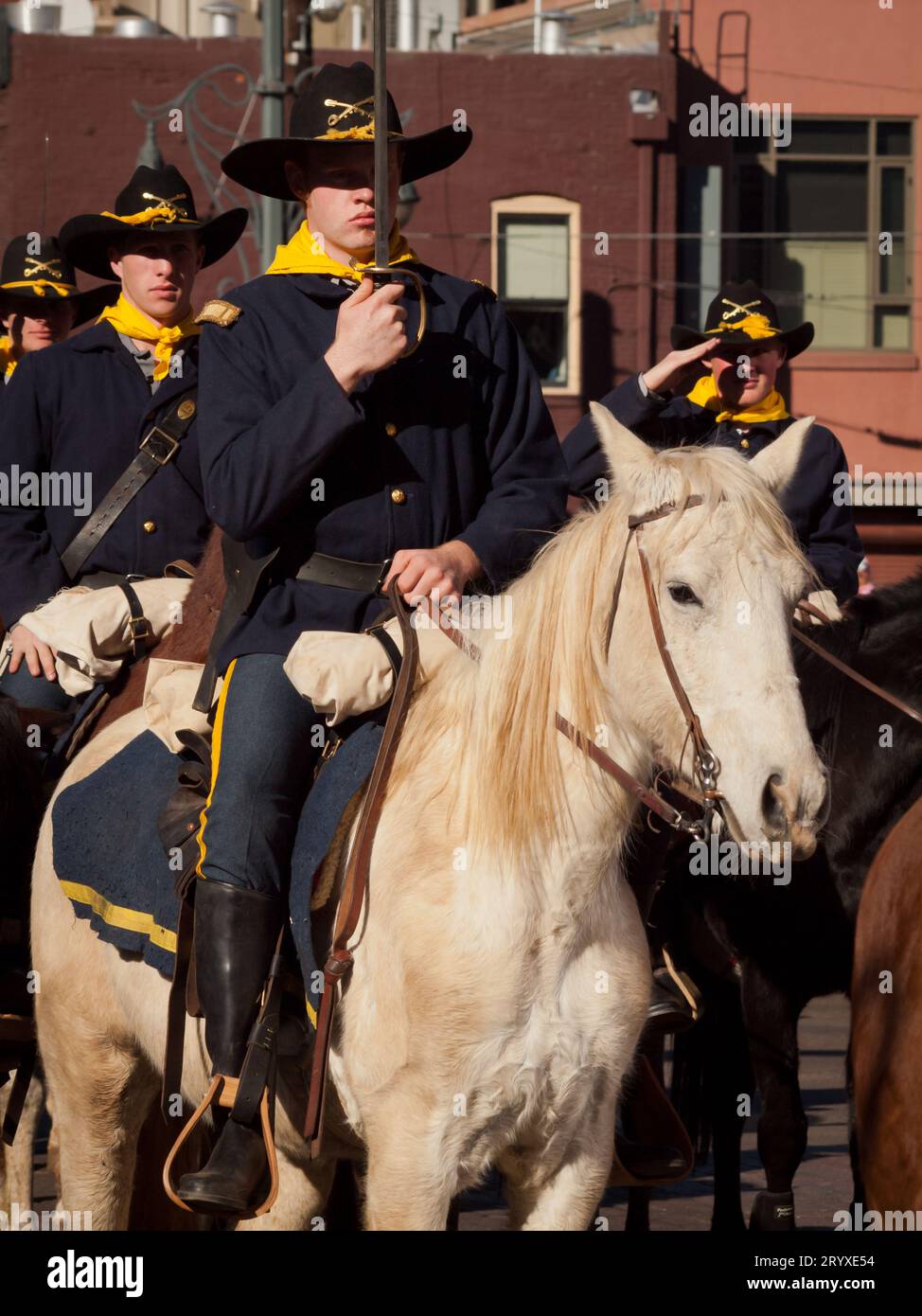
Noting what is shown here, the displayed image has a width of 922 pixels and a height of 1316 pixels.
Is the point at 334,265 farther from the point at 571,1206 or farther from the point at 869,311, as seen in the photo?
the point at 869,311

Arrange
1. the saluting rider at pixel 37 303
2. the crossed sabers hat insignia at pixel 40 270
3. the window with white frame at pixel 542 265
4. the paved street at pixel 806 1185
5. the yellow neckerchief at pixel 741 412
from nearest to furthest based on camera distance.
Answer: the yellow neckerchief at pixel 741 412, the paved street at pixel 806 1185, the saluting rider at pixel 37 303, the crossed sabers hat insignia at pixel 40 270, the window with white frame at pixel 542 265

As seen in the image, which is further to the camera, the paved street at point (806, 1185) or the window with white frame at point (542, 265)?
the window with white frame at point (542, 265)

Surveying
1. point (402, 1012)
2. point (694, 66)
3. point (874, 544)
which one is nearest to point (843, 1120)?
point (402, 1012)

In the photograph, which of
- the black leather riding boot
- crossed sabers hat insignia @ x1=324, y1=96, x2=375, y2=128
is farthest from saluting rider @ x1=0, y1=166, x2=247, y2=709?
the black leather riding boot

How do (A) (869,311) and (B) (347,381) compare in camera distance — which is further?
(A) (869,311)

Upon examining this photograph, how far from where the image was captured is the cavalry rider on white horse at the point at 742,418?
267 inches

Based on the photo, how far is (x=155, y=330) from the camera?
645 cm

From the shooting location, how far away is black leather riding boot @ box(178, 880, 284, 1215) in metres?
4.29

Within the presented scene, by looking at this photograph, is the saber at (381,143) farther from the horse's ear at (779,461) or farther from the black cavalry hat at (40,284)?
the black cavalry hat at (40,284)

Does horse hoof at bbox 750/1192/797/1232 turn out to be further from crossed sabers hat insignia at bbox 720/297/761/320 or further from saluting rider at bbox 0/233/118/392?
saluting rider at bbox 0/233/118/392

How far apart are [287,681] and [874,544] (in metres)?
20.4

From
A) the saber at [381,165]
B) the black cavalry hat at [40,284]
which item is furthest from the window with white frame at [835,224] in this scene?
the saber at [381,165]

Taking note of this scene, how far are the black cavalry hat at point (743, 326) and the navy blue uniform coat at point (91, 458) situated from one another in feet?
7.31

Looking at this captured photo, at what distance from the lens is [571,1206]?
4.13 m
